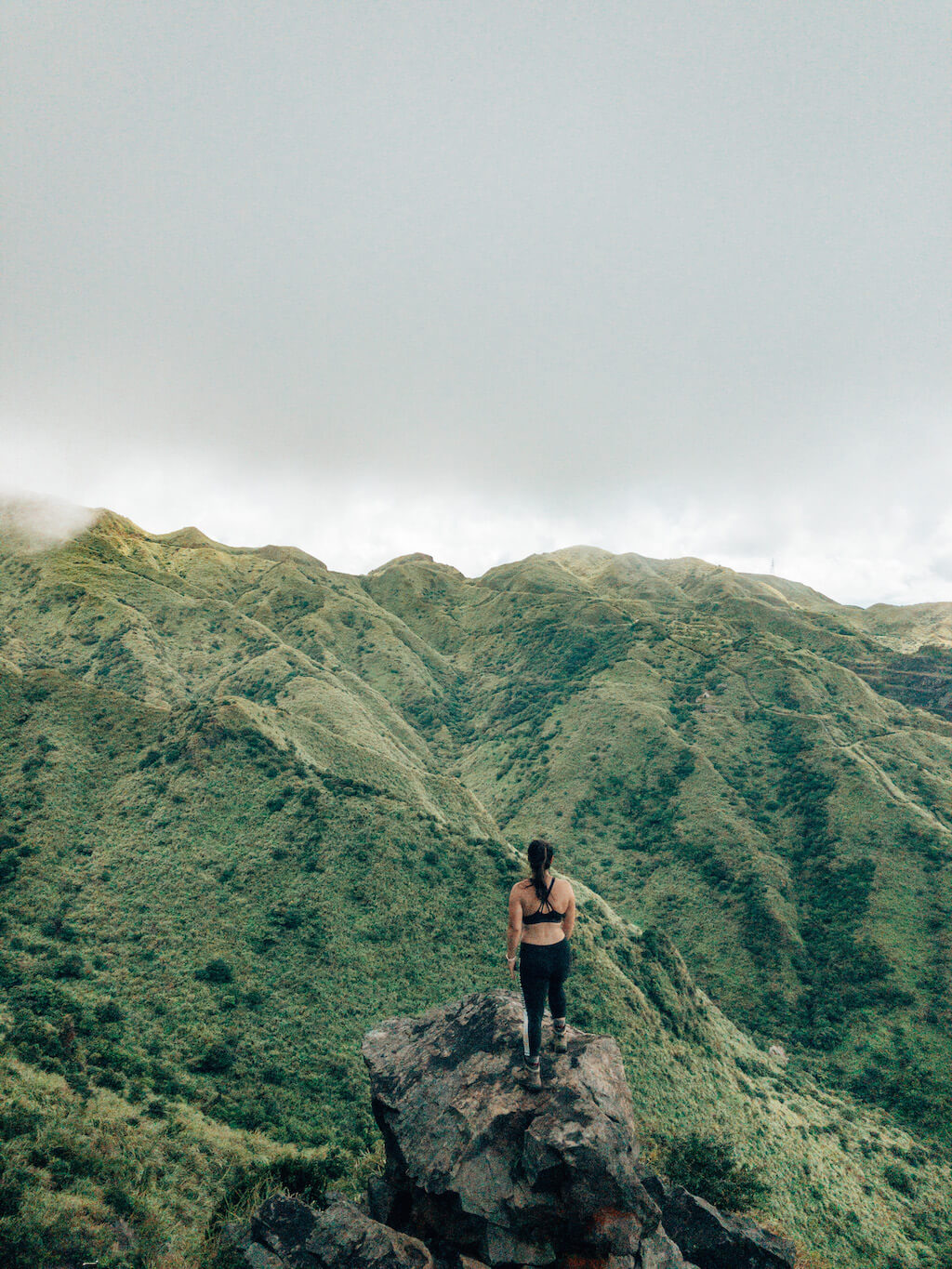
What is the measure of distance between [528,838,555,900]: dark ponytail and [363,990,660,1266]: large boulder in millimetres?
6069

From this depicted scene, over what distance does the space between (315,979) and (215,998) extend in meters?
7.89

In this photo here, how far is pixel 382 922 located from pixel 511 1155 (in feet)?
145

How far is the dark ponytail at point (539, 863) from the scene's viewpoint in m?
10.9

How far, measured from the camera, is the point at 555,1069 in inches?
535

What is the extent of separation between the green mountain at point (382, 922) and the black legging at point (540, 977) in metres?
15.4

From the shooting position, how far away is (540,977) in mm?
11695

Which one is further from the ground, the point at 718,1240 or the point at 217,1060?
the point at 718,1240

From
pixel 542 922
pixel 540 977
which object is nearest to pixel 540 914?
pixel 542 922

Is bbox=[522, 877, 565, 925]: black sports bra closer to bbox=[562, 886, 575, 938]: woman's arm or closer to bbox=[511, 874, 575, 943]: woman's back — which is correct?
bbox=[511, 874, 575, 943]: woman's back

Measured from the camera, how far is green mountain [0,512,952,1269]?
1199 inches

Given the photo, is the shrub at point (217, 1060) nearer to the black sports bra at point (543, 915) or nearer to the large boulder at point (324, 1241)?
the large boulder at point (324, 1241)

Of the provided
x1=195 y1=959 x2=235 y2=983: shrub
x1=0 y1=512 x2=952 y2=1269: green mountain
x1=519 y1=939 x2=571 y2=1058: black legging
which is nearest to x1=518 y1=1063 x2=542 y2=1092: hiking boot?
x1=519 y1=939 x2=571 y2=1058: black legging

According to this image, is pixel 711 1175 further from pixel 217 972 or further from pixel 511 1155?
pixel 217 972

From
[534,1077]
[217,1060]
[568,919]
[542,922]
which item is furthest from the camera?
[217,1060]
